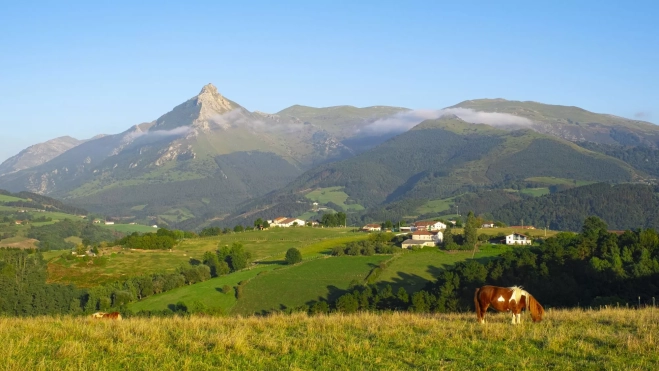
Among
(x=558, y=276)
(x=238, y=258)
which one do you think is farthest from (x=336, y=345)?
(x=238, y=258)

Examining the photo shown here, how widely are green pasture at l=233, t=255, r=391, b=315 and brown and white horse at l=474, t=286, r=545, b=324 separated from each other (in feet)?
164

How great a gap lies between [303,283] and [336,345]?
66.3 metres

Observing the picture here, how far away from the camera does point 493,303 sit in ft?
56.5

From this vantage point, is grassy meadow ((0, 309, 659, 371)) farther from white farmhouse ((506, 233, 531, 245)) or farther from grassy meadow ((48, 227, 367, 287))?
white farmhouse ((506, 233, 531, 245))

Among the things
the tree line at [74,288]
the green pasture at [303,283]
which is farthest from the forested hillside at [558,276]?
the tree line at [74,288]

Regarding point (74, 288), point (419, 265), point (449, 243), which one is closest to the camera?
point (419, 265)

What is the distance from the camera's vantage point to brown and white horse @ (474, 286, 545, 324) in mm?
16906

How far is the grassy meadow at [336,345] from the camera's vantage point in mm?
11664

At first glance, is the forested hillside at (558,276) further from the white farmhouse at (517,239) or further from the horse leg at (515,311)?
the white farmhouse at (517,239)

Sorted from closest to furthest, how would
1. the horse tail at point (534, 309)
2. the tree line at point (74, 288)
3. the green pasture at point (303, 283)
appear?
the horse tail at point (534, 309), the green pasture at point (303, 283), the tree line at point (74, 288)

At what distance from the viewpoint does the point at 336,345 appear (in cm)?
1323

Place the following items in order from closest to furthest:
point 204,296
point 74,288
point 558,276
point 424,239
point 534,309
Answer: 1. point 534,309
2. point 558,276
3. point 204,296
4. point 74,288
5. point 424,239

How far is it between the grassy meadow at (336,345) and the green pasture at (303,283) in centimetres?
5074

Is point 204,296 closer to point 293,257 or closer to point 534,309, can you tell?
point 293,257
